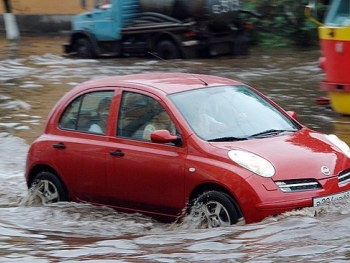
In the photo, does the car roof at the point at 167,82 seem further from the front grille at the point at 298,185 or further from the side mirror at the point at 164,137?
the front grille at the point at 298,185

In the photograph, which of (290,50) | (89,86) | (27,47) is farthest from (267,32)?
(89,86)

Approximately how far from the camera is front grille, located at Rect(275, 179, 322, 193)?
26.6 feet

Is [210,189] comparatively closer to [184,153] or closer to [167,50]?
[184,153]

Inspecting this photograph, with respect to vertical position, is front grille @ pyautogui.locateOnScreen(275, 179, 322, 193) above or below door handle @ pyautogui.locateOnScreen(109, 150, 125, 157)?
below

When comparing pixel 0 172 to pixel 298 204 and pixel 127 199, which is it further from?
pixel 298 204

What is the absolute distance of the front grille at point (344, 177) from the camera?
27.8 ft

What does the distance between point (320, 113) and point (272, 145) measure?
23.9 feet

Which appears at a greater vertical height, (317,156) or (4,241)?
(317,156)

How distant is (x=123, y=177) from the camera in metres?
9.06

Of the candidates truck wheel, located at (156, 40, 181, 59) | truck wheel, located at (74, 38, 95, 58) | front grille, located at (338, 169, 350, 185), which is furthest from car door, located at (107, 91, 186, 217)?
truck wheel, located at (74, 38, 95, 58)

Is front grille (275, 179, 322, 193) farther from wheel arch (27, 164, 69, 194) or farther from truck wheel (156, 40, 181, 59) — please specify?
truck wheel (156, 40, 181, 59)

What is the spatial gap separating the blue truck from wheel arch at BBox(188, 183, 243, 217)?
1533 centimetres

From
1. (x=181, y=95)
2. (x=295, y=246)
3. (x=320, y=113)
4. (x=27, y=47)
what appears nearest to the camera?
(x=295, y=246)

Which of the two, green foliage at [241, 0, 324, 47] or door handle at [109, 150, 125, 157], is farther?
Answer: green foliage at [241, 0, 324, 47]
